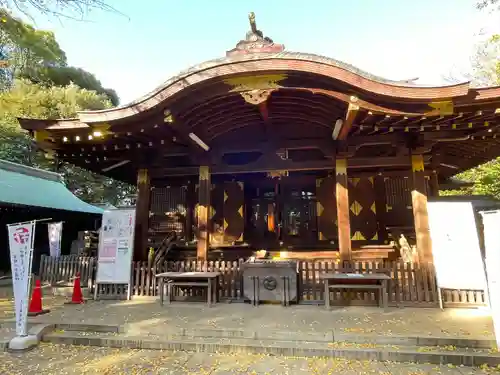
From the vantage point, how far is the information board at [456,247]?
20.2ft

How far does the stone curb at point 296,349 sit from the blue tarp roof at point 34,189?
10.7m

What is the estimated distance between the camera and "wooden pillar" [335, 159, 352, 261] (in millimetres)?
7512

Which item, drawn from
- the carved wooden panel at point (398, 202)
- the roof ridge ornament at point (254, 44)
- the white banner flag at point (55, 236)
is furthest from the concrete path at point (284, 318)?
the white banner flag at point (55, 236)

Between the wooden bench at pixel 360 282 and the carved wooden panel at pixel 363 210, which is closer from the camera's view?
the wooden bench at pixel 360 282

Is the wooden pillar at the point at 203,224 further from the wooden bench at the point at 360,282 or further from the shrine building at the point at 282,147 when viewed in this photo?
the wooden bench at the point at 360,282

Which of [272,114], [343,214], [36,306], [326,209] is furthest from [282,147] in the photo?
[36,306]

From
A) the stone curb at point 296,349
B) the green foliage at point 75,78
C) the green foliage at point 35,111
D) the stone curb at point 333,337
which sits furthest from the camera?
the green foliage at point 75,78

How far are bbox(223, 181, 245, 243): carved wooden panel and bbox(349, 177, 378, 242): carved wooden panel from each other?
12.3 feet

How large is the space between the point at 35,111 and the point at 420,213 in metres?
24.5

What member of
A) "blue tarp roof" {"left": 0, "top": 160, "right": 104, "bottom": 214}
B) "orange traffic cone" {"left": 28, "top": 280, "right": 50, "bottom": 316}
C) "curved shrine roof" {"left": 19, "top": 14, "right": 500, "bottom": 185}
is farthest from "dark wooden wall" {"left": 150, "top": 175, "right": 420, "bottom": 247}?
"blue tarp roof" {"left": 0, "top": 160, "right": 104, "bottom": 214}

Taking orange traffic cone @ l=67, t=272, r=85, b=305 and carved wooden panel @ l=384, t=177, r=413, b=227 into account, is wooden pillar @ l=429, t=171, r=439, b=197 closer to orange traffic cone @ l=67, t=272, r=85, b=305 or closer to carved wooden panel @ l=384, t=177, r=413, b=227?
carved wooden panel @ l=384, t=177, r=413, b=227

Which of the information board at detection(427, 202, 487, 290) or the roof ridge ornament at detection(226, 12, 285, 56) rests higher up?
the roof ridge ornament at detection(226, 12, 285, 56)

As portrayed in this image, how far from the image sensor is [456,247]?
636cm

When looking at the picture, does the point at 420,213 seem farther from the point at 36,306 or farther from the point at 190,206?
the point at 36,306
